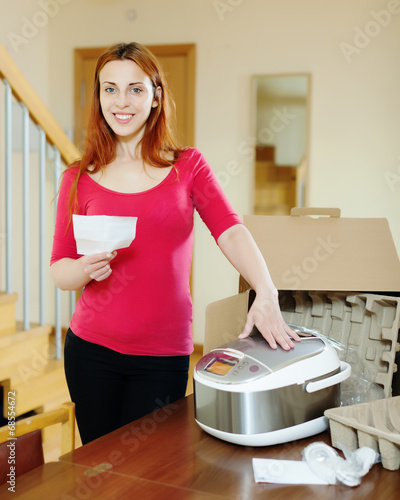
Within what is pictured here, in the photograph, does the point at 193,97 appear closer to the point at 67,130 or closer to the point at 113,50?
the point at 67,130

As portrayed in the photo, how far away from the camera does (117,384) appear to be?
50.0 inches

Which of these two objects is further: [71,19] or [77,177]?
[71,19]

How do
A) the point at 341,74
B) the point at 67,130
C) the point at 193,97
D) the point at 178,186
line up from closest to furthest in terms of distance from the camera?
the point at 178,186 < the point at 341,74 < the point at 193,97 < the point at 67,130

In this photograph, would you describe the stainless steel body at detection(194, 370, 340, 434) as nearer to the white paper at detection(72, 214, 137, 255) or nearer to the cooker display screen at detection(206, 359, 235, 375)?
the cooker display screen at detection(206, 359, 235, 375)

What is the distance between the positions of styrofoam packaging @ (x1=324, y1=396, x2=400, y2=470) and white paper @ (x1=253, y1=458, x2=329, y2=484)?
8 cm

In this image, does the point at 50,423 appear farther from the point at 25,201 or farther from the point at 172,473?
the point at 25,201

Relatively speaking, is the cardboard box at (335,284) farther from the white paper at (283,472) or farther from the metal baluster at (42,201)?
the metal baluster at (42,201)

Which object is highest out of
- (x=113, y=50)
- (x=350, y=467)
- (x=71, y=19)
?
(x=71, y=19)

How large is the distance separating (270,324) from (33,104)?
6.25 ft

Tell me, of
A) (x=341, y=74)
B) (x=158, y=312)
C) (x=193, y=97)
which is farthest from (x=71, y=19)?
(x=158, y=312)

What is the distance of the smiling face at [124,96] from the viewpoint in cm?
124

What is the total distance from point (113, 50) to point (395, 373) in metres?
0.91

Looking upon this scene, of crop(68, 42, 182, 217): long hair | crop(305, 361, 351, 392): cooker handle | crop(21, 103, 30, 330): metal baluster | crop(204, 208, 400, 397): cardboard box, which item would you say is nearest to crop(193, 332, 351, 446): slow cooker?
crop(305, 361, 351, 392): cooker handle

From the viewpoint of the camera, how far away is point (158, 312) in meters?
1.26
